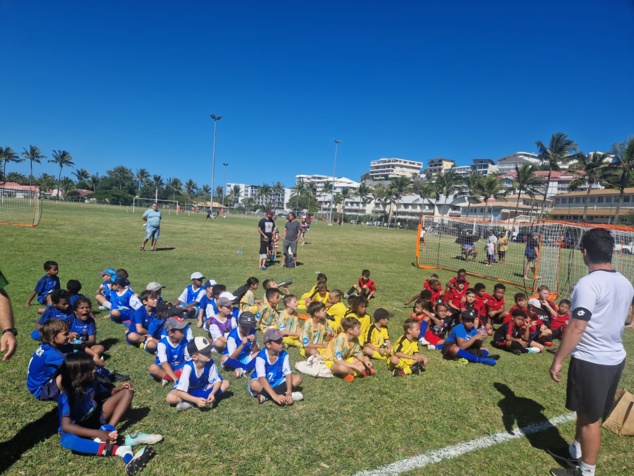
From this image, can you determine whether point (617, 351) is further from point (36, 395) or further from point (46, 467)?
point (36, 395)

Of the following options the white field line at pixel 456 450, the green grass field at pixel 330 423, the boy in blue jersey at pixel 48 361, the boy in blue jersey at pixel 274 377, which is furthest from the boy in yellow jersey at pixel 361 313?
the boy in blue jersey at pixel 48 361

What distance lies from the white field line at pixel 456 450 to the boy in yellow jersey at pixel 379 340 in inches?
94.9

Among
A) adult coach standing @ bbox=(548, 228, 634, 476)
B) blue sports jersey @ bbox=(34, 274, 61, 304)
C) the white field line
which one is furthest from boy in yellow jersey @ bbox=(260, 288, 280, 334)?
adult coach standing @ bbox=(548, 228, 634, 476)

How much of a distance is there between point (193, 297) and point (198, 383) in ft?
12.8

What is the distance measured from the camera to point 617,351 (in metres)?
3.57

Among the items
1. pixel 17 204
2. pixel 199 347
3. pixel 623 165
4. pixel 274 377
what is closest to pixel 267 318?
pixel 274 377

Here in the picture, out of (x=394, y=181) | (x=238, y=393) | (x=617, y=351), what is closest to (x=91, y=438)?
(x=238, y=393)

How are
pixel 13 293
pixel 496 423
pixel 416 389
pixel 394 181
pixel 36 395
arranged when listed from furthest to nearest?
pixel 394 181 → pixel 13 293 → pixel 416 389 → pixel 496 423 → pixel 36 395

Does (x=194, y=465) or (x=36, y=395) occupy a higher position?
(x=36, y=395)

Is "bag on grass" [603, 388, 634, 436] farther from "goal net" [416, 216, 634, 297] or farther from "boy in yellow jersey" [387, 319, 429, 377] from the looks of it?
"goal net" [416, 216, 634, 297]

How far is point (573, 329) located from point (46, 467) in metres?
5.23

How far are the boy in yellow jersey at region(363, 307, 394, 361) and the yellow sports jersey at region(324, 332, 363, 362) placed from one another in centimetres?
46

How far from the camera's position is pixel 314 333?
22.3 feet

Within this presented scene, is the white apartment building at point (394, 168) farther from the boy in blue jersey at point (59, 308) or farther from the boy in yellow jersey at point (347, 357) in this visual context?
the boy in blue jersey at point (59, 308)
